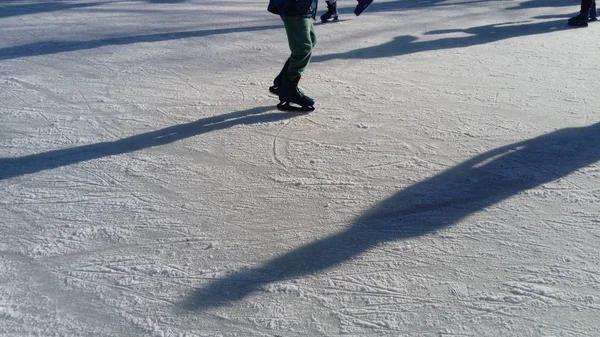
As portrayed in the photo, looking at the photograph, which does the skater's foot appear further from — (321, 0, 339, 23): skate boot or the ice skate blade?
the ice skate blade

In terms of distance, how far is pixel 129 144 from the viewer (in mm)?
4660

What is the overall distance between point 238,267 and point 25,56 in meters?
5.22

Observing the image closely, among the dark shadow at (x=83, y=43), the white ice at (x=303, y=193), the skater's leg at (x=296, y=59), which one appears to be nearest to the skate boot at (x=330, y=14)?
the dark shadow at (x=83, y=43)

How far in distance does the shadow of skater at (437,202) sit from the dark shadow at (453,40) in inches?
109

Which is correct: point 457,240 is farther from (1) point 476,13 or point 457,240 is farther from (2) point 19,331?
Answer: (1) point 476,13

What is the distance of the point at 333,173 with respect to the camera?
4.16 m

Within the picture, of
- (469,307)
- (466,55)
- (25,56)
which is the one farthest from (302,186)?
(25,56)

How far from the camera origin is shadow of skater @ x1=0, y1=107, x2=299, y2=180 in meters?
4.29

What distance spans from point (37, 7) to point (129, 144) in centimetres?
661

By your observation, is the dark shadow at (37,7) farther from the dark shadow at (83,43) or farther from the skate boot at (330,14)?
the skate boot at (330,14)

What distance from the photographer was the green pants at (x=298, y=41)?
194 inches

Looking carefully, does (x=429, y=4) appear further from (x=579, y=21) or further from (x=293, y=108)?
(x=293, y=108)

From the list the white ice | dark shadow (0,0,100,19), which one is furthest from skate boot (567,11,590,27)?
dark shadow (0,0,100,19)

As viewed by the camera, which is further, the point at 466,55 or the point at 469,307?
the point at 466,55
